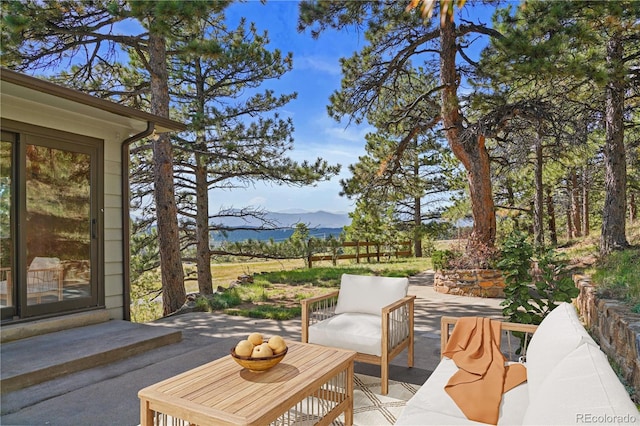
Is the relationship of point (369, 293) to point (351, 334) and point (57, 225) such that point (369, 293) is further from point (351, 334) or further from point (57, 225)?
point (57, 225)

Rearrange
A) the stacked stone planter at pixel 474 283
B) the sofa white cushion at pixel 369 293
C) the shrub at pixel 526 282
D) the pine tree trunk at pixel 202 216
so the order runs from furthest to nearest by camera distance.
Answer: the pine tree trunk at pixel 202 216
the stacked stone planter at pixel 474 283
the sofa white cushion at pixel 369 293
the shrub at pixel 526 282

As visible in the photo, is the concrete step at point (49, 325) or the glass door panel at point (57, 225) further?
the glass door panel at point (57, 225)

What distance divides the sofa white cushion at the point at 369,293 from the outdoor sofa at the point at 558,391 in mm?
1226

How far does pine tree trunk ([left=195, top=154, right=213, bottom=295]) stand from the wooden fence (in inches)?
141

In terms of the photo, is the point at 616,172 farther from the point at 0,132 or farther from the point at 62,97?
the point at 0,132

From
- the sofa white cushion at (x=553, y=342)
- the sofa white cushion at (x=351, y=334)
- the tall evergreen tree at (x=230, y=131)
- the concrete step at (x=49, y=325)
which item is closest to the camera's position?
the sofa white cushion at (x=553, y=342)

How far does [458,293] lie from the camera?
744 centimetres

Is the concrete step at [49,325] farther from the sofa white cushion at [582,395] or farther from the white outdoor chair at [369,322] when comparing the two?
the sofa white cushion at [582,395]

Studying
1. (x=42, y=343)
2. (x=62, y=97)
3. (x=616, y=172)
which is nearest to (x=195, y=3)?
(x=62, y=97)

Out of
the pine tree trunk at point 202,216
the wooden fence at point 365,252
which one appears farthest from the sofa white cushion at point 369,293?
the wooden fence at point 365,252

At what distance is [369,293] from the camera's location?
3.81m

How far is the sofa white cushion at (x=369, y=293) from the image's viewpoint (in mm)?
3709

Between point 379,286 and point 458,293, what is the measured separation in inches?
166

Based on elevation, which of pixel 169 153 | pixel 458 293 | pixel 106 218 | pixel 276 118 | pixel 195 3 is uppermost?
pixel 195 3
